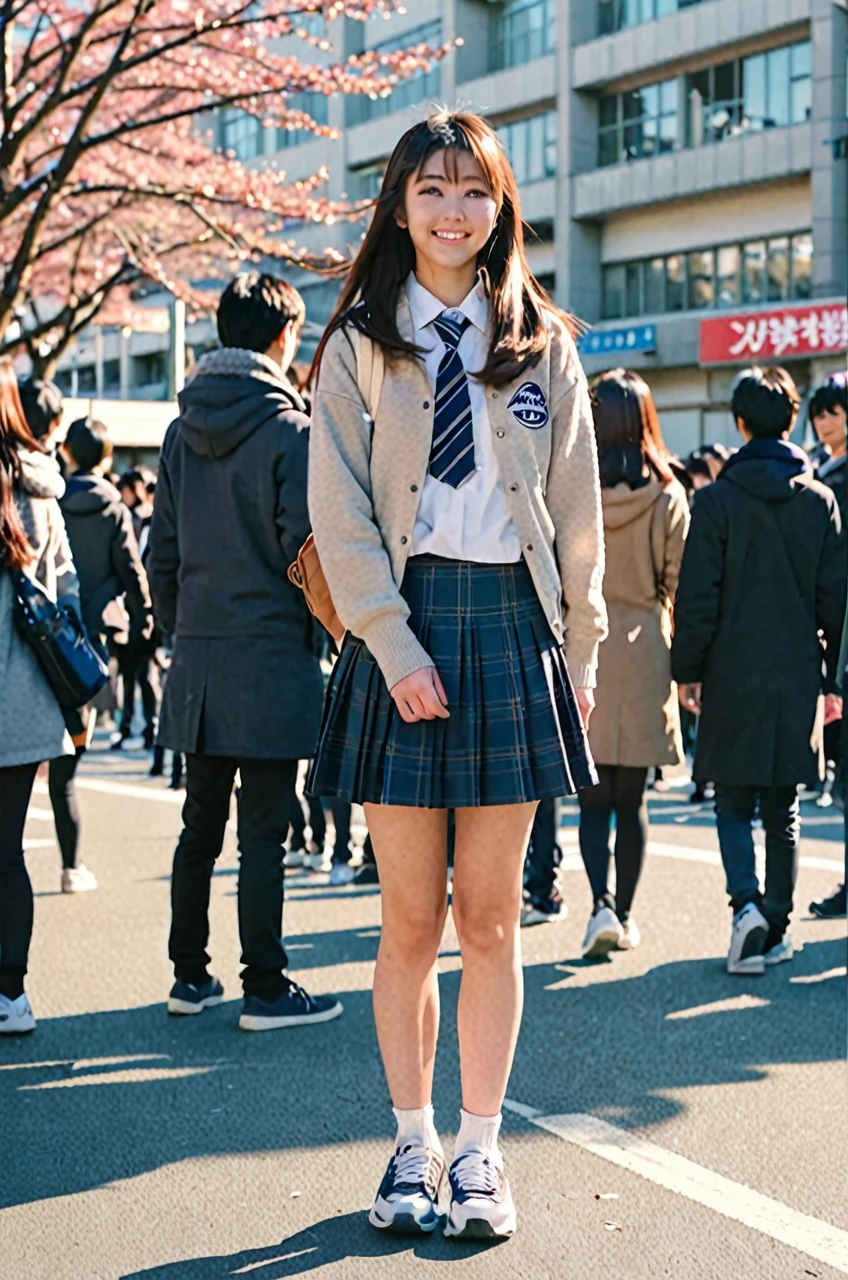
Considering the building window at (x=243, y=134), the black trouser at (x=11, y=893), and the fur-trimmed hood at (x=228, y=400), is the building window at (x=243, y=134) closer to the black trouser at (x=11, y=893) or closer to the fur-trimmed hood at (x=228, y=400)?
the fur-trimmed hood at (x=228, y=400)

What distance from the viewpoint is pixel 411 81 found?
43844 mm

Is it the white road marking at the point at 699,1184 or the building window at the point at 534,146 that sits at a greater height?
the building window at the point at 534,146

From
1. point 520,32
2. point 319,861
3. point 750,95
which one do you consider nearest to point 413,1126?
point 319,861

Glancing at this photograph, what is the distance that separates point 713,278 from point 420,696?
112 ft

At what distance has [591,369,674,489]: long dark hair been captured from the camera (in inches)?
229

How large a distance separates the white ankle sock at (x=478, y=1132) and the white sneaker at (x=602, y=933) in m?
2.41

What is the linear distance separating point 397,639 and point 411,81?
141ft

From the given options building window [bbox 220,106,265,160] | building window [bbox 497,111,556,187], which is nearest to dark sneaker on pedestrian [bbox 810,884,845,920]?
building window [bbox 497,111,556,187]

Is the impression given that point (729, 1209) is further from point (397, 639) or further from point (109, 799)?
point (109, 799)

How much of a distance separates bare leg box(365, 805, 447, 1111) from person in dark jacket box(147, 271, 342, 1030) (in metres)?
1.61

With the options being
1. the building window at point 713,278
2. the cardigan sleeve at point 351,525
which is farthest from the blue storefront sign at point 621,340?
the cardigan sleeve at point 351,525

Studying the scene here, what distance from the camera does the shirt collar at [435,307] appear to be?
3412 millimetres

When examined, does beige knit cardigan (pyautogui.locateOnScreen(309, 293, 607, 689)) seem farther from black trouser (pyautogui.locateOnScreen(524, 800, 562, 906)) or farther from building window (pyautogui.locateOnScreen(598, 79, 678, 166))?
building window (pyautogui.locateOnScreen(598, 79, 678, 166))

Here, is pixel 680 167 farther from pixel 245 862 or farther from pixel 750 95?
pixel 245 862
